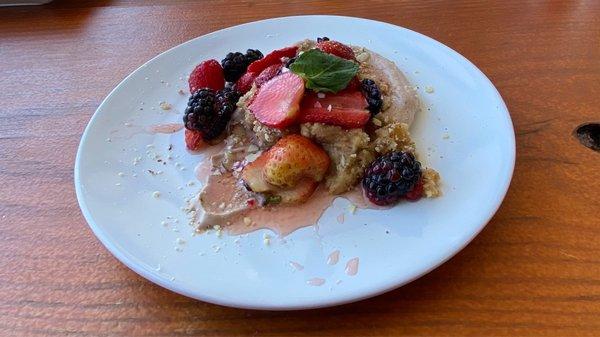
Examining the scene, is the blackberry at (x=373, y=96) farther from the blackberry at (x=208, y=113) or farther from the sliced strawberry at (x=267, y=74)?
the blackberry at (x=208, y=113)

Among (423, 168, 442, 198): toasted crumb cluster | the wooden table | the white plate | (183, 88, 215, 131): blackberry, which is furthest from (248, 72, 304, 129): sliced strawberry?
the wooden table

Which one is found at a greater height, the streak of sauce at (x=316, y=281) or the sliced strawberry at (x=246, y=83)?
the sliced strawberry at (x=246, y=83)

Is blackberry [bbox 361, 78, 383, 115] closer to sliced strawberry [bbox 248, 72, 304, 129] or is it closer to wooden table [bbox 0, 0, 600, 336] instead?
sliced strawberry [bbox 248, 72, 304, 129]

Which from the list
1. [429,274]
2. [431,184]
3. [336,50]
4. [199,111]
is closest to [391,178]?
[431,184]

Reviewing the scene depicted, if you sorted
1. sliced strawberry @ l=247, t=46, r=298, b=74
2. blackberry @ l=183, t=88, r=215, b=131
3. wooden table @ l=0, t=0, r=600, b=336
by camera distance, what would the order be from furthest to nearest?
sliced strawberry @ l=247, t=46, r=298, b=74, blackberry @ l=183, t=88, r=215, b=131, wooden table @ l=0, t=0, r=600, b=336

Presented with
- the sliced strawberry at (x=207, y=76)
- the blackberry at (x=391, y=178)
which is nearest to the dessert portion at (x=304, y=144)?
the blackberry at (x=391, y=178)

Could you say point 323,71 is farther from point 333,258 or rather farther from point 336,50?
point 333,258
